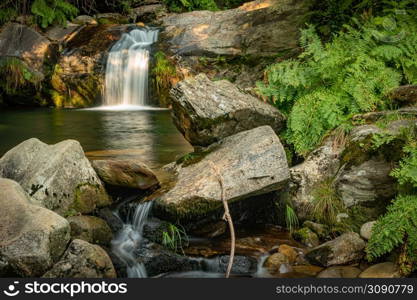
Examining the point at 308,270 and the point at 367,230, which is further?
the point at 367,230

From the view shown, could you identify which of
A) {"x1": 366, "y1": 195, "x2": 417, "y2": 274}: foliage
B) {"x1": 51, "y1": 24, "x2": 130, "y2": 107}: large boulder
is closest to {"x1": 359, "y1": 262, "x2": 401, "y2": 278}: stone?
{"x1": 366, "y1": 195, "x2": 417, "y2": 274}: foliage

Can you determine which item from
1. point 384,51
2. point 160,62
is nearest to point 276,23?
point 160,62

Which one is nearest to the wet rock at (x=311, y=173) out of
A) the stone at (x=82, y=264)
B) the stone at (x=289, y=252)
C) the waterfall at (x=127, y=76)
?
the stone at (x=289, y=252)

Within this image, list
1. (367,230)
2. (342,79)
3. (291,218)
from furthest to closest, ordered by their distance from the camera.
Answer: (342,79)
(291,218)
(367,230)

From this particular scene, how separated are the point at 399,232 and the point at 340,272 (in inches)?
27.7

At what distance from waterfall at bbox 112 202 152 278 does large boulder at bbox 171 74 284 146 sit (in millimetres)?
1558

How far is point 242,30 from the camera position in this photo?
562 inches

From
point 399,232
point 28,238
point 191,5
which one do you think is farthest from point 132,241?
point 191,5

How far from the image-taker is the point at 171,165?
6.85 m

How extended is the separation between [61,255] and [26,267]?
1.14 ft

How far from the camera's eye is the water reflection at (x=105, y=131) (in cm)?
857
